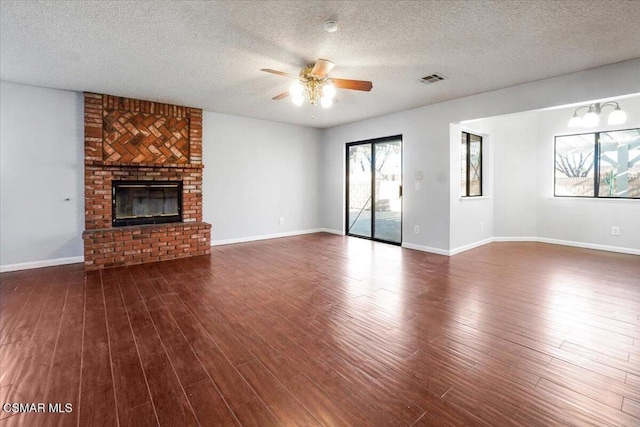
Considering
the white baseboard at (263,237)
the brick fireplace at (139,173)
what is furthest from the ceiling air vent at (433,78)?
the white baseboard at (263,237)

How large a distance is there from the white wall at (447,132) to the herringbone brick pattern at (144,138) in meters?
3.63

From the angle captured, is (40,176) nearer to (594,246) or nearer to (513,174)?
(513,174)

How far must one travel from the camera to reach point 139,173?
4.98 meters

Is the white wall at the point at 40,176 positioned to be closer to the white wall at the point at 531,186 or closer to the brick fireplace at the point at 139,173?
the brick fireplace at the point at 139,173

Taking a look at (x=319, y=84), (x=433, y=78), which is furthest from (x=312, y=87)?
(x=433, y=78)

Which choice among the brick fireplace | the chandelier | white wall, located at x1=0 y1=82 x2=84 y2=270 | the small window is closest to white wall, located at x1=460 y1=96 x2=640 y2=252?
the small window

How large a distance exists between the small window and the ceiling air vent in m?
1.91

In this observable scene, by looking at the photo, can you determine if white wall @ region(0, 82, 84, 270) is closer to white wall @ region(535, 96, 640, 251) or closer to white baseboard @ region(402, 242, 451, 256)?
white baseboard @ region(402, 242, 451, 256)

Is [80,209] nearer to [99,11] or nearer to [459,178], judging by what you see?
[99,11]

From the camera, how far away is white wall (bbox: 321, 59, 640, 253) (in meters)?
3.56

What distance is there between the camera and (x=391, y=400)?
5.40 feet

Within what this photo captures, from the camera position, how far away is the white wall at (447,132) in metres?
3.56

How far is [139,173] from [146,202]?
504mm

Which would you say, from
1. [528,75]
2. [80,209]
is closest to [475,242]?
[528,75]
